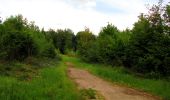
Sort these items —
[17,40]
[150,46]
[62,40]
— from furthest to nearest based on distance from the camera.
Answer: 1. [62,40]
2. [17,40]
3. [150,46]

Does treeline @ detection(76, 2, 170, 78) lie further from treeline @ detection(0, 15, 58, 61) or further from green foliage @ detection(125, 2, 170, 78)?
treeline @ detection(0, 15, 58, 61)

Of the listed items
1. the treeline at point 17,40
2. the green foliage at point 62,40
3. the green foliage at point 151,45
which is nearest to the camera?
the green foliage at point 151,45

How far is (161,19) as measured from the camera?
26500mm

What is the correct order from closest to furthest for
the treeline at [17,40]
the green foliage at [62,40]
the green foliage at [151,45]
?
the green foliage at [151,45] < the treeline at [17,40] < the green foliage at [62,40]

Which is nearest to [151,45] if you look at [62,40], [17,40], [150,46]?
[150,46]

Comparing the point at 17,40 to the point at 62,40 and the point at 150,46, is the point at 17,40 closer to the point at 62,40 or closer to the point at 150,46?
the point at 150,46

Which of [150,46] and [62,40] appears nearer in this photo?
[150,46]

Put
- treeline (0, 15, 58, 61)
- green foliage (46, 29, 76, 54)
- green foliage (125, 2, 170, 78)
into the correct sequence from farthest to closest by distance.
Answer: green foliage (46, 29, 76, 54), treeline (0, 15, 58, 61), green foliage (125, 2, 170, 78)

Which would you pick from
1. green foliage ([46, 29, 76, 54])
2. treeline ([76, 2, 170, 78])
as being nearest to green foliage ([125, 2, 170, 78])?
treeline ([76, 2, 170, 78])

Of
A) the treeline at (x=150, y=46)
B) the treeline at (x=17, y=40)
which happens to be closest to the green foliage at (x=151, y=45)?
the treeline at (x=150, y=46)

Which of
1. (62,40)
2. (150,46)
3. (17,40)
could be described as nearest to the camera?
(150,46)

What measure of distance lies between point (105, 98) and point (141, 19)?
1562cm

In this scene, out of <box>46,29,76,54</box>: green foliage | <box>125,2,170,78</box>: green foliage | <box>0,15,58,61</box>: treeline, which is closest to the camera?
<box>125,2,170,78</box>: green foliage

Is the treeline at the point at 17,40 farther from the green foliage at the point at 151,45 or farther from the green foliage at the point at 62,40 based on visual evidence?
the green foliage at the point at 62,40
